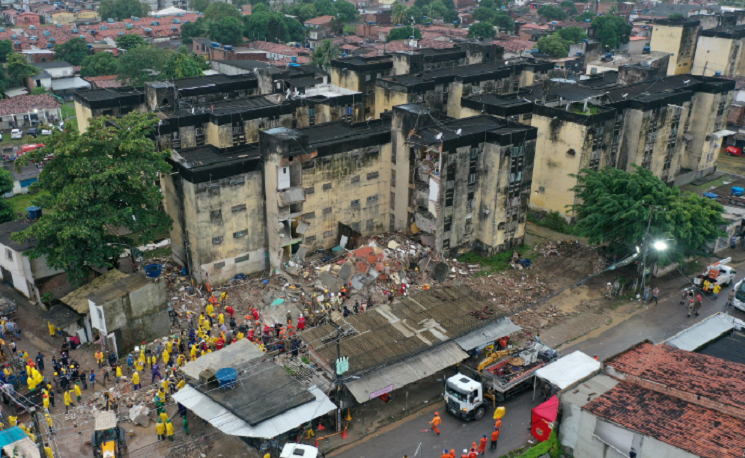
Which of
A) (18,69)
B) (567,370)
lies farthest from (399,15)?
(567,370)

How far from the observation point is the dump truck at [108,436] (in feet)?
98.5

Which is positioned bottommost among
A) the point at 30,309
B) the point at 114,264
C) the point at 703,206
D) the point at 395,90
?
the point at 30,309

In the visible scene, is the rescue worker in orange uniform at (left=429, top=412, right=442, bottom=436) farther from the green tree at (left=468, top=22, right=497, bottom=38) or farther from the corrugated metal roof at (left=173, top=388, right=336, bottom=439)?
the green tree at (left=468, top=22, right=497, bottom=38)

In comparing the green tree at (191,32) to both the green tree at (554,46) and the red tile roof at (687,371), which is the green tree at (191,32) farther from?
the red tile roof at (687,371)

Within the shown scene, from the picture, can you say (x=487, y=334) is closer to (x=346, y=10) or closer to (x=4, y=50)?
(x=4, y=50)

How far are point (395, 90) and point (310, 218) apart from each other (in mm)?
21273

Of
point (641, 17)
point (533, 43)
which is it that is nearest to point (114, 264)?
point (533, 43)

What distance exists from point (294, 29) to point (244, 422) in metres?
123

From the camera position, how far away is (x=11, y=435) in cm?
2903

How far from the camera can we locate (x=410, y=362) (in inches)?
1337

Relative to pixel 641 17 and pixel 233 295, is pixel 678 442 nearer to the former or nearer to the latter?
pixel 233 295

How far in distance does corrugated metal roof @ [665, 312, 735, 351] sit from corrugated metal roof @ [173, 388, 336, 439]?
19.2 meters

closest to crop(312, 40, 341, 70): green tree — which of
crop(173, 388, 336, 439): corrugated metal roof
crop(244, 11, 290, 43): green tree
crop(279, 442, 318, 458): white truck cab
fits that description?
crop(244, 11, 290, 43): green tree

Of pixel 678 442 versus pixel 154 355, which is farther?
pixel 154 355
